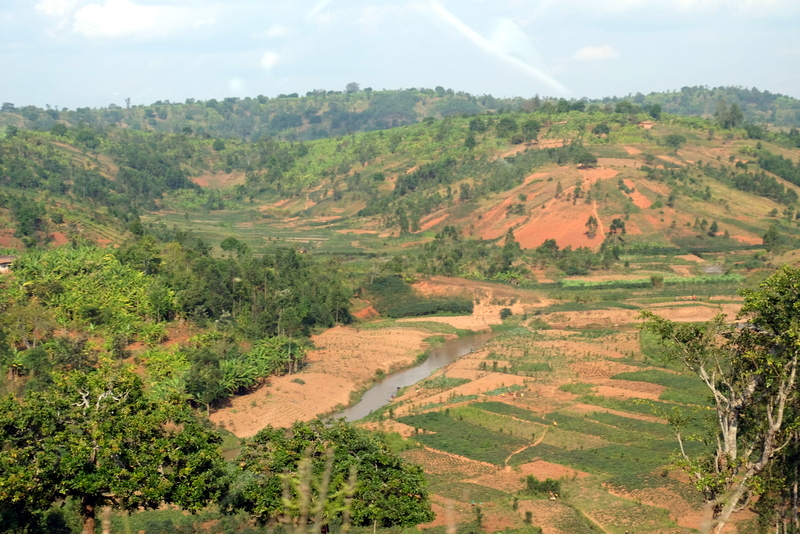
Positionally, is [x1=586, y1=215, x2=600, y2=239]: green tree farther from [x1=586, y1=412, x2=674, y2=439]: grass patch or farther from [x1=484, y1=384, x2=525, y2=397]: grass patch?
[x1=586, y1=412, x2=674, y2=439]: grass patch

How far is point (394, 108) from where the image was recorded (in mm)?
189625

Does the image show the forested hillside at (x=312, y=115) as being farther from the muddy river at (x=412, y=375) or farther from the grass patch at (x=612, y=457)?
the grass patch at (x=612, y=457)

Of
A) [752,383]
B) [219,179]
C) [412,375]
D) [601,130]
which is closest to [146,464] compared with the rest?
[752,383]

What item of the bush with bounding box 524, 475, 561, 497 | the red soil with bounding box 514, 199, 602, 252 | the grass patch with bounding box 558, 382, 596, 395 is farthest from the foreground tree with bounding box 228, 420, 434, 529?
the red soil with bounding box 514, 199, 602, 252

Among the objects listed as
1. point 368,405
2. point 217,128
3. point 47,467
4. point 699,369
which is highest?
point 217,128

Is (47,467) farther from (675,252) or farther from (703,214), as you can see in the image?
(703,214)

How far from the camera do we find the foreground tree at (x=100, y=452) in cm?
1628

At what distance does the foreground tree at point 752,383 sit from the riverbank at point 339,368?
19199 millimetres

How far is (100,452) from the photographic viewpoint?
16562 millimetres

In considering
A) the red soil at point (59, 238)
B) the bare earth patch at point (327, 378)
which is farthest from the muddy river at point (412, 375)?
the red soil at point (59, 238)

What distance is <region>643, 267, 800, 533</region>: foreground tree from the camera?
1448cm

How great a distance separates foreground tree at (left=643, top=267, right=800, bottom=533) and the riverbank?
19.2 m

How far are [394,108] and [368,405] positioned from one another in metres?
161

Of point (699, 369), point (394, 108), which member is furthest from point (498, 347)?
point (394, 108)
